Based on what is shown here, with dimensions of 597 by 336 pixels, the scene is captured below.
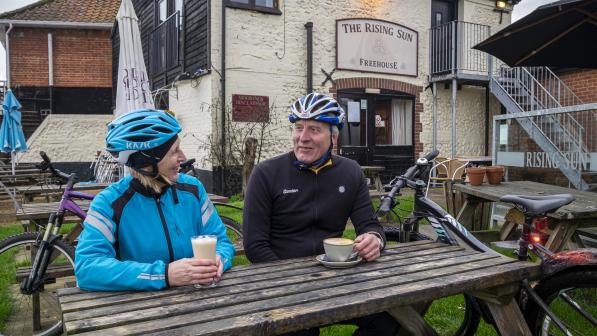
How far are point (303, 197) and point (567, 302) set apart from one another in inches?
53.1

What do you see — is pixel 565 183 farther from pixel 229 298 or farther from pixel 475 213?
pixel 229 298

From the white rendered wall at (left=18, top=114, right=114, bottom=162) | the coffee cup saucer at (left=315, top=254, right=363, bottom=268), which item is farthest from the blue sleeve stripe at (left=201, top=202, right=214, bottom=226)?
the white rendered wall at (left=18, top=114, right=114, bottom=162)

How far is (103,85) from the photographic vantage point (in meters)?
17.5

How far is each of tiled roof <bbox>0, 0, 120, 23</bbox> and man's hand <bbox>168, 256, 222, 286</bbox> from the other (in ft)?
57.5

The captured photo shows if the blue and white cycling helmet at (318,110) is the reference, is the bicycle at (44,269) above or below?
below

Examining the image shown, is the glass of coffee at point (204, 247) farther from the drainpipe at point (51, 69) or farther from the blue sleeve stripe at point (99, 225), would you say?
Result: the drainpipe at point (51, 69)

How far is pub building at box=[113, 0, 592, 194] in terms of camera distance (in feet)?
34.1

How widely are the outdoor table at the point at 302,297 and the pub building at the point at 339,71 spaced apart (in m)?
8.47

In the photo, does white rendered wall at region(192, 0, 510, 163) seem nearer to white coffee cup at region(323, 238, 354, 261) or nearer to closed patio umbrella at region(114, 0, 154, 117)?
closed patio umbrella at region(114, 0, 154, 117)

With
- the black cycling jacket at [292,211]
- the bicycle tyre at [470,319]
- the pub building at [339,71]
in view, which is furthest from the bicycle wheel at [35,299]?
the pub building at [339,71]

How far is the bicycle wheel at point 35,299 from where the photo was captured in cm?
341

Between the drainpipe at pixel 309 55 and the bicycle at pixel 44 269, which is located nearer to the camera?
the bicycle at pixel 44 269

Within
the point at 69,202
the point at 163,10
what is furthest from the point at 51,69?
the point at 69,202

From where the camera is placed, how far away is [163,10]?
13352mm
